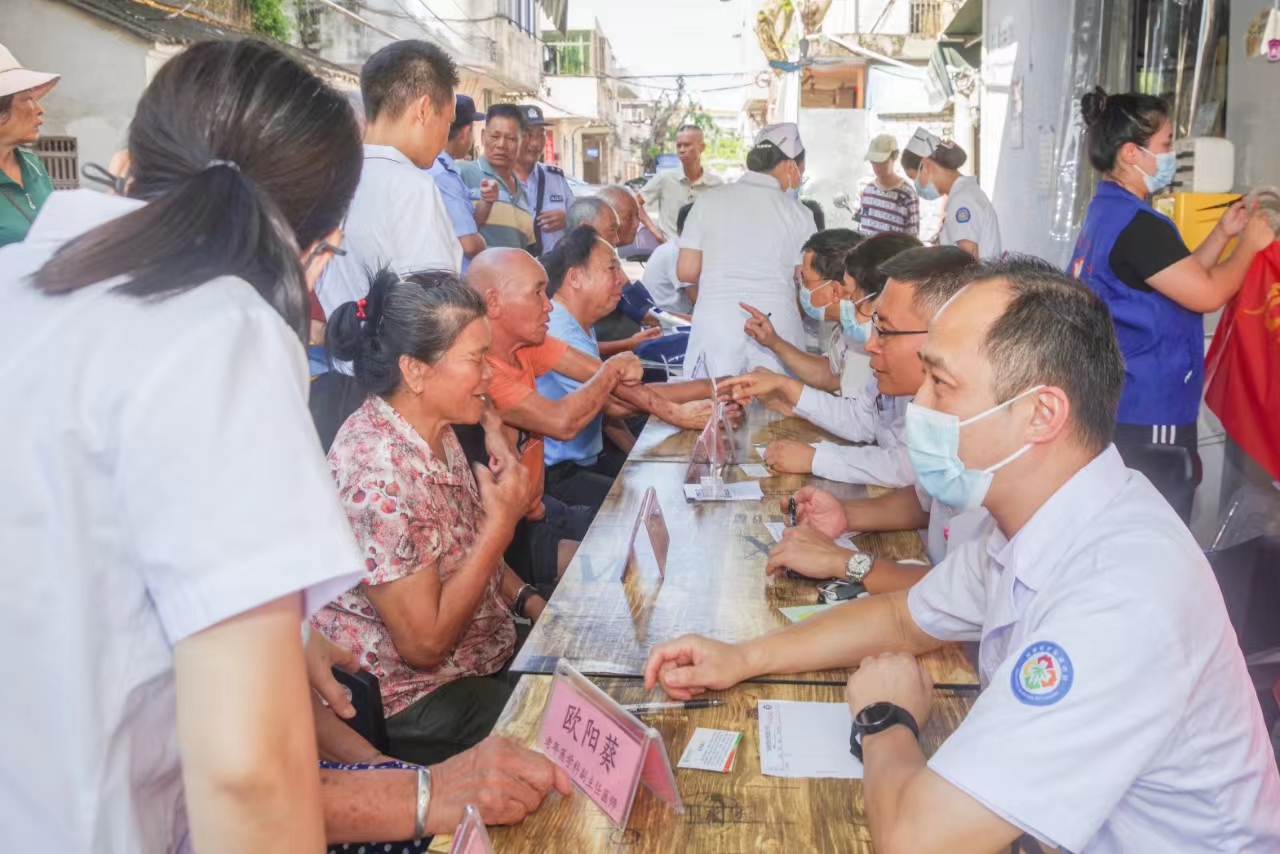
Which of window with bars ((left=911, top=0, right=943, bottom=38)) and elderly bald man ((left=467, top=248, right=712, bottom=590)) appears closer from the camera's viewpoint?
elderly bald man ((left=467, top=248, right=712, bottom=590))

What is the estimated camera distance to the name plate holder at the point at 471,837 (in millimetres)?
1084

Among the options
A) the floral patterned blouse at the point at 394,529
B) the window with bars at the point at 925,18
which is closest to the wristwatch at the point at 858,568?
the floral patterned blouse at the point at 394,529

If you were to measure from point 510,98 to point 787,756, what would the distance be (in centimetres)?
2487

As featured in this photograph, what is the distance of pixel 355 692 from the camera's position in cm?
184

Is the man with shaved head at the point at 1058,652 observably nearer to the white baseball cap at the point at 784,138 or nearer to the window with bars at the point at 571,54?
the white baseball cap at the point at 784,138

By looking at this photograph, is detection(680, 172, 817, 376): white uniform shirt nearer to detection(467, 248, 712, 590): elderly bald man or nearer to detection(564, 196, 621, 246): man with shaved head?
detection(564, 196, 621, 246): man with shaved head

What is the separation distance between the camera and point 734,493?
2836 mm

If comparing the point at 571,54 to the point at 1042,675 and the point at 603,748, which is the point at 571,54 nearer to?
the point at 603,748

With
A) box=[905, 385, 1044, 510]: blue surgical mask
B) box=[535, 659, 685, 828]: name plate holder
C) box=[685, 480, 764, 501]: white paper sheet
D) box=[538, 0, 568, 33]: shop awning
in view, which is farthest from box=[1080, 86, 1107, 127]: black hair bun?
box=[538, 0, 568, 33]: shop awning

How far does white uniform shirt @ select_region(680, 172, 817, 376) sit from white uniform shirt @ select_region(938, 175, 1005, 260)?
0.93m

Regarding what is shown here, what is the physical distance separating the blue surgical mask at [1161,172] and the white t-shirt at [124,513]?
304 centimetres

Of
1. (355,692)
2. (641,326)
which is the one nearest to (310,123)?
(355,692)

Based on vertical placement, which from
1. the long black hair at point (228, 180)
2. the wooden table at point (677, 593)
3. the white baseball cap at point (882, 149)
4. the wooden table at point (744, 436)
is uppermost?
the white baseball cap at point (882, 149)

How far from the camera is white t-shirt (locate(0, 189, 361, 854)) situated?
756 mm
